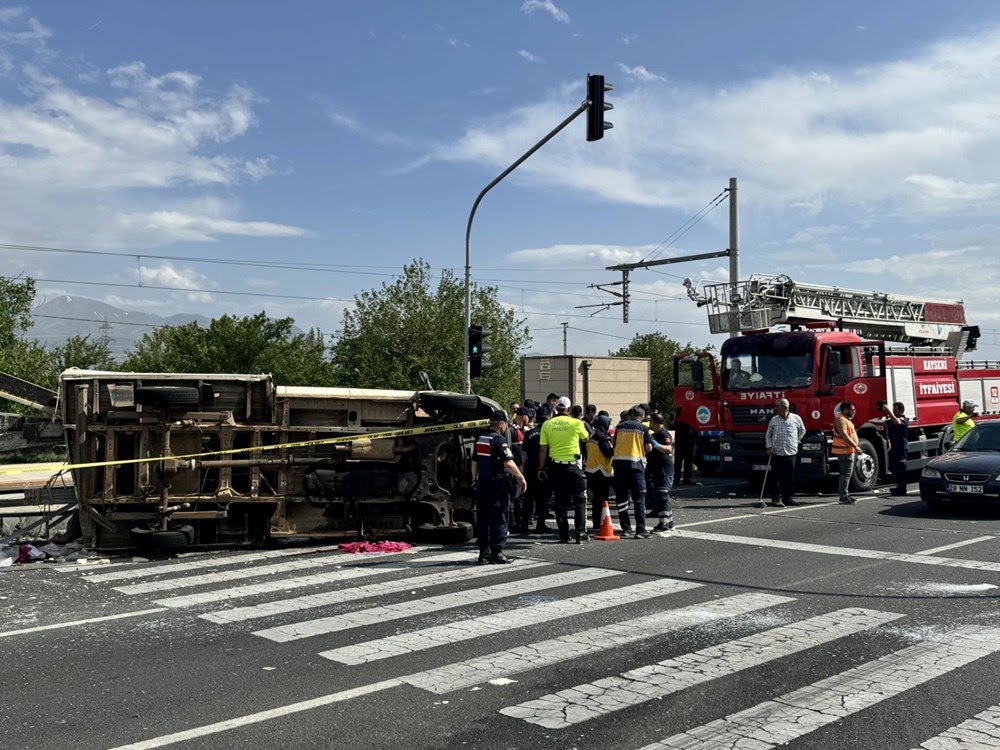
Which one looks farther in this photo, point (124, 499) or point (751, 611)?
point (124, 499)

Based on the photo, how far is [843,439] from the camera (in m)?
15.4

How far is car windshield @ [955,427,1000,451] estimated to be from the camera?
549 inches

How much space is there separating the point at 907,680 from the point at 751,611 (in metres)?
1.94

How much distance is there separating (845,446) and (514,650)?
10.5m

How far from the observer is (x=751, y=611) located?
25.1 ft

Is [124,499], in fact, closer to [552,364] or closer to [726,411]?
[726,411]

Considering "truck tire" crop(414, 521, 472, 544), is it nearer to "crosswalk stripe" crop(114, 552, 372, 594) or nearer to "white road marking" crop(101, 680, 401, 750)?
"crosswalk stripe" crop(114, 552, 372, 594)

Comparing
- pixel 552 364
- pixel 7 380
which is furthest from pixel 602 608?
pixel 552 364

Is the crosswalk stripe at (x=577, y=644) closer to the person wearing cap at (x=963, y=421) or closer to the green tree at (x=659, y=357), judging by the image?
the person wearing cap at (x=963, y=421)

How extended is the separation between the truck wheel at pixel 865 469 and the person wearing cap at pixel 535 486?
21.1 ft

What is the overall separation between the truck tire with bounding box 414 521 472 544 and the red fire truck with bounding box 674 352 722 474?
7.24 metres

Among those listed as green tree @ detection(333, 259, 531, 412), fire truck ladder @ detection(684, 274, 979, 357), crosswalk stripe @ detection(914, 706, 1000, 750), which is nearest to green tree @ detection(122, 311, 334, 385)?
green tree @ detection(333, 259, 531, 412)

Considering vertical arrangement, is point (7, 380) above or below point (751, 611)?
above

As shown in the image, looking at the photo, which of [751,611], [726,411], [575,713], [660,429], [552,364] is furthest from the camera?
[552,364]
